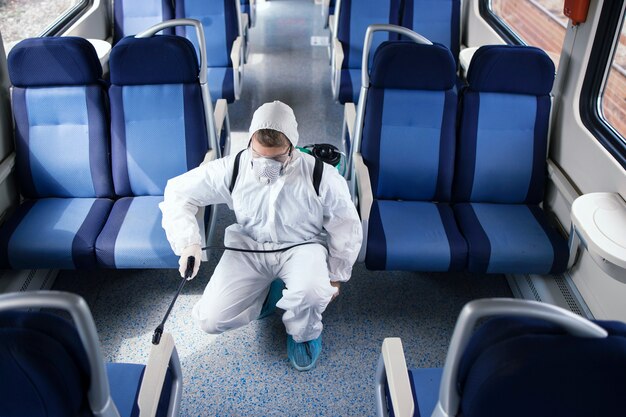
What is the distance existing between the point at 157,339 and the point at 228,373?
0.69m

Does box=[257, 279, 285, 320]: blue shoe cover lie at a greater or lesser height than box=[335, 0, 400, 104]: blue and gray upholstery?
lesser

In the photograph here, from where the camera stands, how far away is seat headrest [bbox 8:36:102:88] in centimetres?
249

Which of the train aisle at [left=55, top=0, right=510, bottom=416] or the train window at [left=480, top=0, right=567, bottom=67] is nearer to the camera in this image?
the train aisle at [left=55, top=0, right=510, bottom=416]

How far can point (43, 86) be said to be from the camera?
2.62 m

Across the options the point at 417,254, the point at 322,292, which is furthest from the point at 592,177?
the point at 322,292

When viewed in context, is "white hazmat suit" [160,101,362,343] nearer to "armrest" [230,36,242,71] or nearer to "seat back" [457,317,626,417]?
"seat back" [457,317,626,417]

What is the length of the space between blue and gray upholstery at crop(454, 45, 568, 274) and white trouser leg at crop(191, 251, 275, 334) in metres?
1.02

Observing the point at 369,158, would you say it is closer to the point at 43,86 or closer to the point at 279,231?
the point at 279,231

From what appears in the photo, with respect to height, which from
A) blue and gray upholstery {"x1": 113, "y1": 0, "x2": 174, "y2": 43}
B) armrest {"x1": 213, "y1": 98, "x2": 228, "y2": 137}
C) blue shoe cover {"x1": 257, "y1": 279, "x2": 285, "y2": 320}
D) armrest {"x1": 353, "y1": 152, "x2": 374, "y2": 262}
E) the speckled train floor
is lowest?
the speckled train floor

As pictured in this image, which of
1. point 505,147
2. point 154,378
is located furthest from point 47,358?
point 505,147

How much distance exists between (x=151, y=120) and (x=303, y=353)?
1423 millimetres

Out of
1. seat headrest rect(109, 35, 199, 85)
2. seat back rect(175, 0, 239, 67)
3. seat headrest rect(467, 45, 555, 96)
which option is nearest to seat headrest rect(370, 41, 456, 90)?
seat headrest rect(467, 45, 555, 96)

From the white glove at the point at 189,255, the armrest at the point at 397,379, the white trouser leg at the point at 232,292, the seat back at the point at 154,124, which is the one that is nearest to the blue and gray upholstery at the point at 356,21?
the seat back at the point at 154,124

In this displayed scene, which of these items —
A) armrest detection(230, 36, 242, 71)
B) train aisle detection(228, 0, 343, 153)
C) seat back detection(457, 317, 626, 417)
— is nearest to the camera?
Answer: seat back detection(457, 317, 626, 417)
